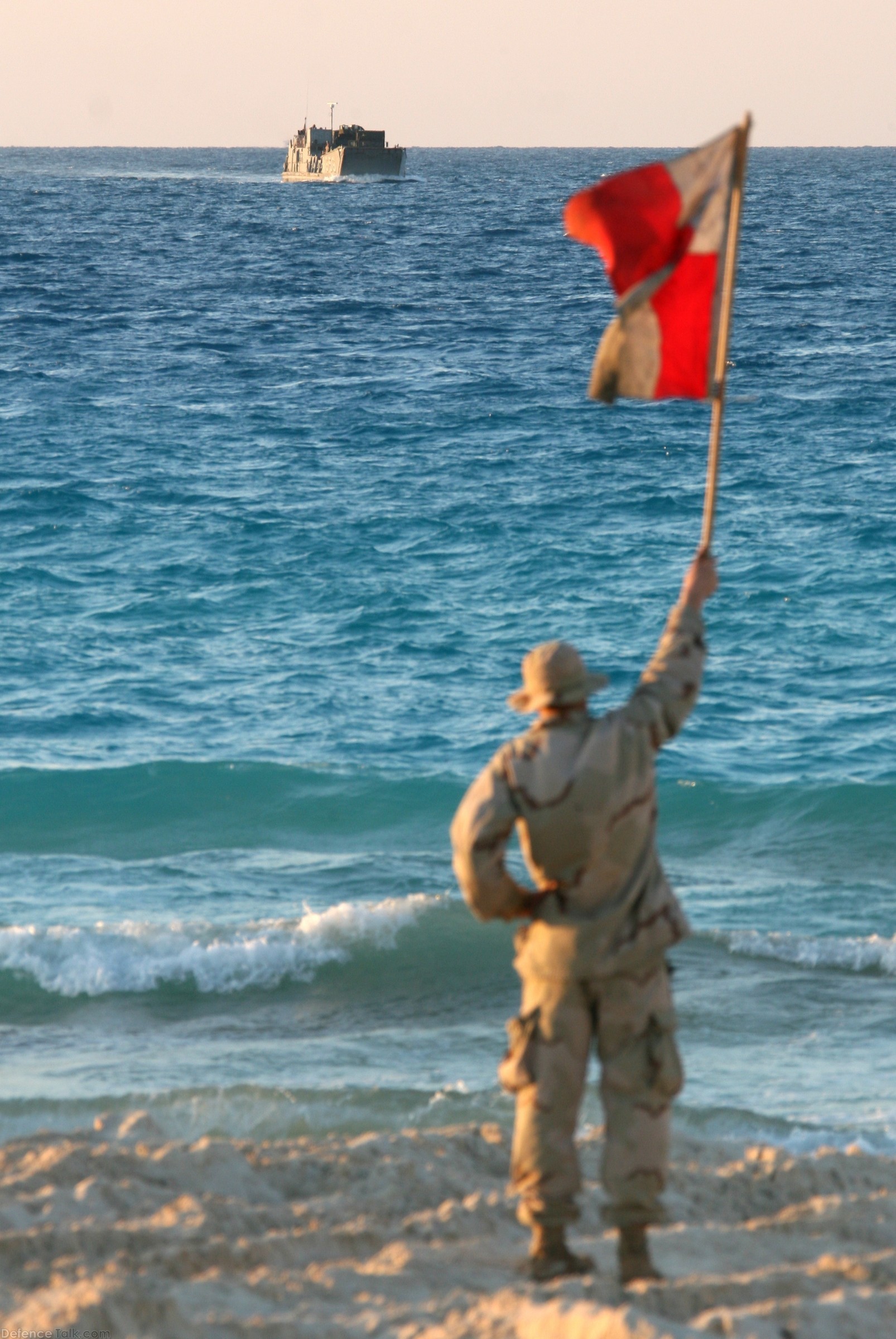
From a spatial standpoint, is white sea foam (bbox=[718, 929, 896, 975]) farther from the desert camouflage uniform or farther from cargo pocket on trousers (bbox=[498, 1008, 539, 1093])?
cargo pocket on trousers (bbox=[498, 1008, 539, 1093])

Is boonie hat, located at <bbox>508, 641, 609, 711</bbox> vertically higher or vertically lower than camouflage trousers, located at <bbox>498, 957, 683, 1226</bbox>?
higher

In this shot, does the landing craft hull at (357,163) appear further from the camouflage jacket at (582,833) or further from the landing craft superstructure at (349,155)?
the camouflage jacket at (582,833)

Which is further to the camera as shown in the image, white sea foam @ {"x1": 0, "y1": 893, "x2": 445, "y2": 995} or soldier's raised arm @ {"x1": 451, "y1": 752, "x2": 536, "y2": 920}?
white sea foam @ {"x1": 0, "y1": 893, "x2": 445, "y2": 995}

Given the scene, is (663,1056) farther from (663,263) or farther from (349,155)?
(349,155)

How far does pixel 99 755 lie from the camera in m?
13.5

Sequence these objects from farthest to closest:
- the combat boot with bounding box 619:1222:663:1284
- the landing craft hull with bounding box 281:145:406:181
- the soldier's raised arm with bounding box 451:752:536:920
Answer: the landing craft hull with bounding box 281:145:406:181
the combat boot with bounding box 619:1222:663:1284
the soldier's raised arm with bounding box 451:752:536:920

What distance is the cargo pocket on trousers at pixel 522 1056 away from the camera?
4602 mm

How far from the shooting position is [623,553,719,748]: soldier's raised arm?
4.59 metres

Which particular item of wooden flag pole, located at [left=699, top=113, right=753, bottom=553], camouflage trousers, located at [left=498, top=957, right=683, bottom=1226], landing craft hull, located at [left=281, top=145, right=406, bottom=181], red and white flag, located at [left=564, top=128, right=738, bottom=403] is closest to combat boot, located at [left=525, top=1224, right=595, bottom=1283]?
camouflage trousers, located at [left=498, top=957, right=683, bottom=1226]

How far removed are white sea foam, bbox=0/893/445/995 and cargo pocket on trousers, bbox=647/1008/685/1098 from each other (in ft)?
16.1

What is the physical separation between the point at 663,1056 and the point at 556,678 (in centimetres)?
122

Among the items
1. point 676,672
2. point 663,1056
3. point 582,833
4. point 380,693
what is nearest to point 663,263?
point 676,672

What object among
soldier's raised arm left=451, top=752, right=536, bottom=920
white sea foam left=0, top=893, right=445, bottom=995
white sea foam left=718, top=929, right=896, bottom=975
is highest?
soldier's raised arm left=451, top=752, right=536, bottom=920

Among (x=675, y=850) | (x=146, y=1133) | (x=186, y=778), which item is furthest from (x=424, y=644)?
(x=146, y=1133)
